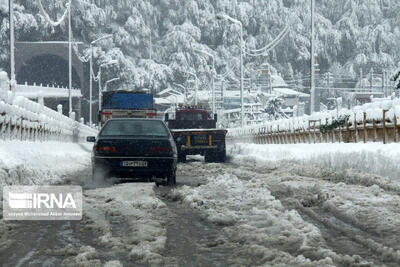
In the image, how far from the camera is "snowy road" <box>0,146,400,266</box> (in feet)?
18.7

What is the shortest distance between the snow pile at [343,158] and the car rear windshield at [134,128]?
4.26 meters

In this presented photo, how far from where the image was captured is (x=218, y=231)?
7.20 meters

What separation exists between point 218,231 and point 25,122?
1269 cm

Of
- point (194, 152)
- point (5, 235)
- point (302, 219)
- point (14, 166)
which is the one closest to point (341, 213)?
point (302, 219)

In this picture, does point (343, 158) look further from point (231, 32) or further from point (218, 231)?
point (231, 32)

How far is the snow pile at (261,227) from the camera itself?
5.70 meters

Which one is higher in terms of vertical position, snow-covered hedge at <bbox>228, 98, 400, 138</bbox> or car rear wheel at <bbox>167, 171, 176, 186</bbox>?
snow-covered hedge at <bbox>228, 98, 400, 138</bbox>

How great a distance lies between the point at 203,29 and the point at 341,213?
5134 inches

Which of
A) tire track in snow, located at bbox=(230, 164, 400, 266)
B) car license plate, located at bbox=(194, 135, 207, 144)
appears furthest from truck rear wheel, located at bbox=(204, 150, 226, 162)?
tire track in snow, located at bbox=(230, 164, 400, 266)

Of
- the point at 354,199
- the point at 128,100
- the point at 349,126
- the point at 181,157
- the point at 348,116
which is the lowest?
the point at 181,157

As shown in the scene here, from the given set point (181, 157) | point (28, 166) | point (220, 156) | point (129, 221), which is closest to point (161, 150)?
point (28, 166)

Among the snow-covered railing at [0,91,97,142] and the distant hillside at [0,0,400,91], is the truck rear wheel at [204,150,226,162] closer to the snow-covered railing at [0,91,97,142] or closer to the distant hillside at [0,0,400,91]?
the snow-covered railing at [0,91,97,142]

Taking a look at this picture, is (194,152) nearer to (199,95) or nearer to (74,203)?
(74,203)

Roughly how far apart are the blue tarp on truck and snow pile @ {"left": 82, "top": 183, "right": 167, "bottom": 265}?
73.8 ft
